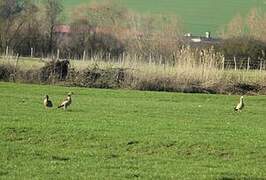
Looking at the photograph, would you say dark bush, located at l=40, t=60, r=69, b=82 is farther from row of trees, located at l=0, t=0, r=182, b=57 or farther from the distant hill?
the distant hill

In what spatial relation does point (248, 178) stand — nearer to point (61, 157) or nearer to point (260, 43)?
point (61, 157)

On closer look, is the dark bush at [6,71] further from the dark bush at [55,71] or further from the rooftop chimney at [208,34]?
the rooftop chimney at [208,34]

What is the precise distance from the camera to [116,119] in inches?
758

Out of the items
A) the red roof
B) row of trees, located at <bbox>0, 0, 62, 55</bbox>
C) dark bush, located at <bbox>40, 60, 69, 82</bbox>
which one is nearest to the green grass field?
dark bush, located at <bbox>40, 60, 69, 82</bbox>

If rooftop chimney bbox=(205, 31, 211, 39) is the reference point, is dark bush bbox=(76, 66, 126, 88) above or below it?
below

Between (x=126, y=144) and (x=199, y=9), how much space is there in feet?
266

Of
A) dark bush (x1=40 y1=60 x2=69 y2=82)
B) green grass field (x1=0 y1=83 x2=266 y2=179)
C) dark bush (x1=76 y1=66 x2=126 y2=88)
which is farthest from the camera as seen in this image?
Result: dark bush (x1=40 y1=60 x2=69 y2=82)

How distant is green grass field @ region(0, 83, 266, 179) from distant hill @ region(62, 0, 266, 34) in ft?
209

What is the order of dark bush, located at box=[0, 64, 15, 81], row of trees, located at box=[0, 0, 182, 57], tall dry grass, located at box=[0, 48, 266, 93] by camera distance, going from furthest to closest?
row of trees, located at box=[0, 0, 182, 57], dark bush, located at box=[0, 64, 15, 81], tall dry grass, located at box=[0, 48, 266, 93]

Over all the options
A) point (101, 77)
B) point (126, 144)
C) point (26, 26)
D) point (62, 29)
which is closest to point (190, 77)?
point (101, 77)

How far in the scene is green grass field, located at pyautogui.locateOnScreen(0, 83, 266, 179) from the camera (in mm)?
11258

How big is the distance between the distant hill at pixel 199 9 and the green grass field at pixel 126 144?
63688mm

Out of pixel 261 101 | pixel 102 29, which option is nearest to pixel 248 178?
pixel 261 101

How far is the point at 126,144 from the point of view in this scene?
14328 millimetres
